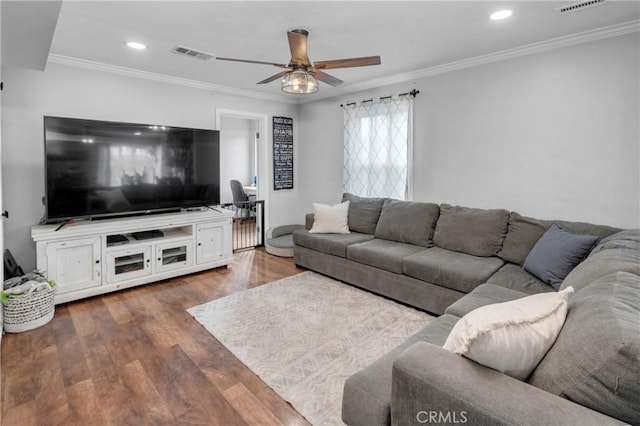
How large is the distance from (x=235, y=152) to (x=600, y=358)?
25.6ft

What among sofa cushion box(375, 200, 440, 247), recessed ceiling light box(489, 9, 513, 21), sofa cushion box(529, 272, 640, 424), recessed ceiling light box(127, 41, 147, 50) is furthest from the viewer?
sofa cushion box(375, 200, 440, 247)

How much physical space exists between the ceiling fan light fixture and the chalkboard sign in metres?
2.95

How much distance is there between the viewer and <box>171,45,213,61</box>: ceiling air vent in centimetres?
320

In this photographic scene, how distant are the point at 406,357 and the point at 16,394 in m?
2.31

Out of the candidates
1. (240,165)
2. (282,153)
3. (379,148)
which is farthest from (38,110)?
(240,165)

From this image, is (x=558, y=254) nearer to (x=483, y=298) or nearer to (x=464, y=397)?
(x=483, y=298)

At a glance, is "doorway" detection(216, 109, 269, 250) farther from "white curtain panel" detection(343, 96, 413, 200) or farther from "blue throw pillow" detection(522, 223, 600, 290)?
"blue throw pillow" detection(522, 223, 600, 290)

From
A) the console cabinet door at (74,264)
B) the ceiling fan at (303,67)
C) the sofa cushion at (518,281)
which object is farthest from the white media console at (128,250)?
the sofa cushion at (518,281)

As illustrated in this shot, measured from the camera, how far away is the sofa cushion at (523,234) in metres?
2.85

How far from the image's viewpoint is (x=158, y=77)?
4.12m

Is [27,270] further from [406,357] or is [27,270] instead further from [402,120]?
[402,120]

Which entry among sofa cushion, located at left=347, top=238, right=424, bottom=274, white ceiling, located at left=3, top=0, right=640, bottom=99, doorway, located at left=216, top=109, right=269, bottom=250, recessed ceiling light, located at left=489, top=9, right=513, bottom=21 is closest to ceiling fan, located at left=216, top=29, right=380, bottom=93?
white ceiling, located at left=3, top=0, right=640, bottom=99

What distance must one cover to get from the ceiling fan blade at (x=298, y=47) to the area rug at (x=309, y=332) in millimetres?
2128

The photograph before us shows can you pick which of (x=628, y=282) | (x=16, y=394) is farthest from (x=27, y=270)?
(x=628, y=282)
